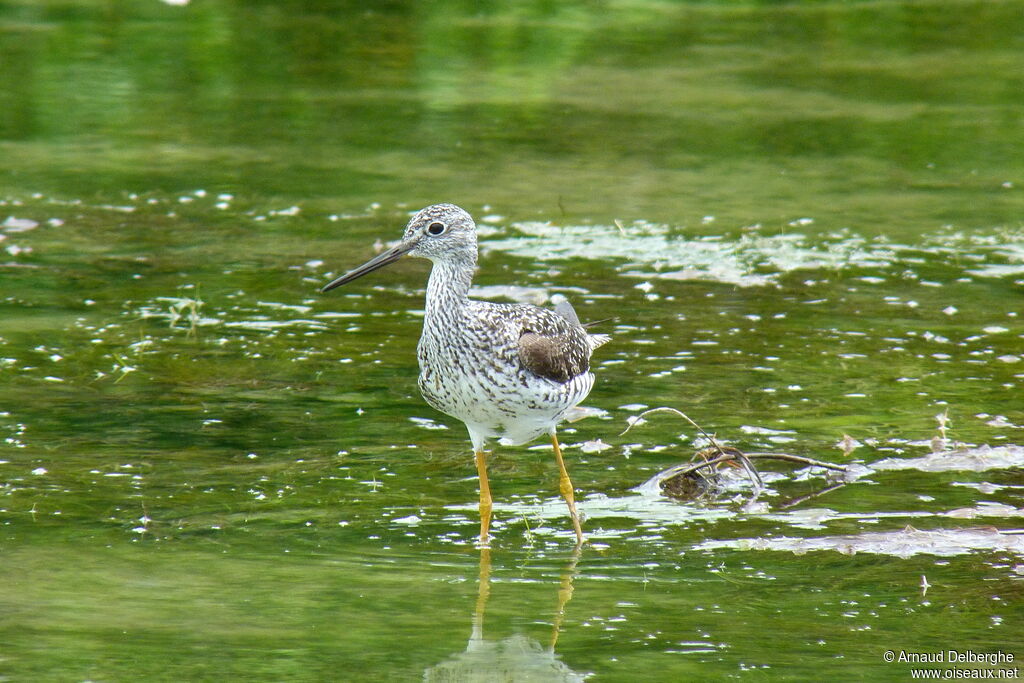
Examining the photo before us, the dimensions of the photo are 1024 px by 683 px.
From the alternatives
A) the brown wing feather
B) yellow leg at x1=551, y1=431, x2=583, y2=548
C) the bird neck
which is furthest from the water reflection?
the bird neck

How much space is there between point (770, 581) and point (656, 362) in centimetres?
327

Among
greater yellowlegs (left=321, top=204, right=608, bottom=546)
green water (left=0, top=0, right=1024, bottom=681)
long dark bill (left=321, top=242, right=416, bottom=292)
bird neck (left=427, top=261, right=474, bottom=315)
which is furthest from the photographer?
long dark bill (left=321, top=242, right=416, bottom=292)

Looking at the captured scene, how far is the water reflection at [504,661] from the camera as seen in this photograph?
18.4ft

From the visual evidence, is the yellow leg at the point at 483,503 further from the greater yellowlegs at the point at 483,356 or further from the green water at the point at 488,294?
the green water at the point at 488,294

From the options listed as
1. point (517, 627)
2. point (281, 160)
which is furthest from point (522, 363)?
point (281, 160)

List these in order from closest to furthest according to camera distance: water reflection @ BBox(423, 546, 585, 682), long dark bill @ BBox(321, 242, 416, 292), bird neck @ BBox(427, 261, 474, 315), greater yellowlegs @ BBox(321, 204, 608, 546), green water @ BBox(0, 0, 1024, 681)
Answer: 1. water reflection @ BBox(423, 546, 585, 682)
2. green water @ BBox(0, 0, 1024, 681)
3. greater yellowlegs @ BBox(321, 204, 608, 546)
4. bird neck @ BBox(427, 261, 474, 315)
5. long dark bill @ BBox(321, 242, 416, 292)

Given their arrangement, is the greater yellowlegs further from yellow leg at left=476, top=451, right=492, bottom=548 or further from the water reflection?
the water reflection

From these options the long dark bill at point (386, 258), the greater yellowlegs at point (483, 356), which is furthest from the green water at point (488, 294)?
the long dark bill at point (386, 258)

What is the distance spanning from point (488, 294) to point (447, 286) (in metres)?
3.61

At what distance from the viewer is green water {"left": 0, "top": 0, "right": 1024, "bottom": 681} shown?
6.08m

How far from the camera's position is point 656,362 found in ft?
31.3

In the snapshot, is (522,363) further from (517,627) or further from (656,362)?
(656,362)

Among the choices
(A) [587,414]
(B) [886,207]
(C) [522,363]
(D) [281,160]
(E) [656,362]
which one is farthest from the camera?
(D) [281,160]

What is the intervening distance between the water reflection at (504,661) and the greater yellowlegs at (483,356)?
3.14ft
